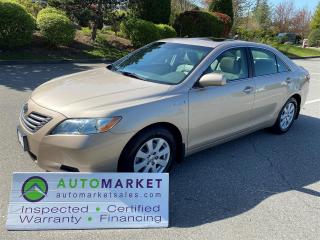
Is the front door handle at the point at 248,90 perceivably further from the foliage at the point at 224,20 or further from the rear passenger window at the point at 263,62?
the foliage at the point at 224,20

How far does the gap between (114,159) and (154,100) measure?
2.40 feet

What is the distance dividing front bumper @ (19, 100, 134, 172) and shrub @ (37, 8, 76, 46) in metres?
9.13

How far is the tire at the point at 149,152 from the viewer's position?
12.4 feet

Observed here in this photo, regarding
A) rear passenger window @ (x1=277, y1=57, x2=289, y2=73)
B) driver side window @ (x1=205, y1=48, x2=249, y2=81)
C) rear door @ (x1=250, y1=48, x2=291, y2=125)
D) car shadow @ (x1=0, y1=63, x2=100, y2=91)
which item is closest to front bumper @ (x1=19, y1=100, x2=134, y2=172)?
driver side window @ (x1=205, y1=48, x2=249, y2=81)

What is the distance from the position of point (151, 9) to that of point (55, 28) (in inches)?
202

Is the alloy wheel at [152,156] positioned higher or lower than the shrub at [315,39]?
higher

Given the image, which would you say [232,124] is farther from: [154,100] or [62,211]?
[62,211]

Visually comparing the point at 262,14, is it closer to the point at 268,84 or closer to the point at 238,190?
the point at 268,84

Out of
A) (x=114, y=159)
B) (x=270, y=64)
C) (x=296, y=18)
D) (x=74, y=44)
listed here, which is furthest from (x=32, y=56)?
(x=296, y=18)

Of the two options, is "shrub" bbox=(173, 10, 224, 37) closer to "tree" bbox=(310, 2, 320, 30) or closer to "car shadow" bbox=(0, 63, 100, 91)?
"car shadow" bbox=(0, 63, 100, 91)

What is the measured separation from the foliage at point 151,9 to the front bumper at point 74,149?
12.8 metres

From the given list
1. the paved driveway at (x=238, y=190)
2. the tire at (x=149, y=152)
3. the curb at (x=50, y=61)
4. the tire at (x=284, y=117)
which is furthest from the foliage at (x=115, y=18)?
the tire at (x=149, y=152)

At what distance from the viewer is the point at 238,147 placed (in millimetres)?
5461

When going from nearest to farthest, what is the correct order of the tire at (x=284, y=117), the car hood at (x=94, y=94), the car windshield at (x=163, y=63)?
the car hood at (x=94, y=94) → the car windshield at (x=163, y=63) → the tire at (x=284, y=117)
